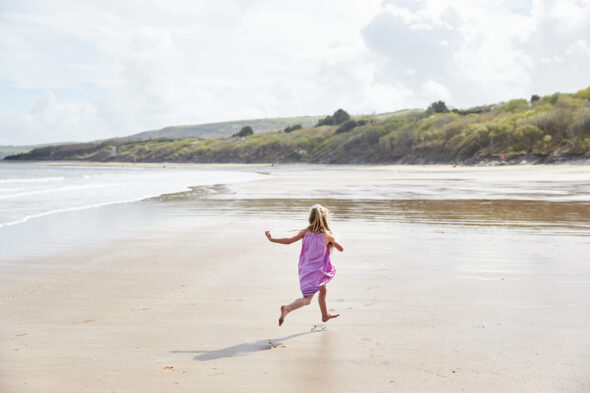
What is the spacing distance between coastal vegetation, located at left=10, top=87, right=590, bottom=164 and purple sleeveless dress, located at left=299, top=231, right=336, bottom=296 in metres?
57.7

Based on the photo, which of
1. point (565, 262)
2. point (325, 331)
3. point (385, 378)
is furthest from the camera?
point (565, 262)

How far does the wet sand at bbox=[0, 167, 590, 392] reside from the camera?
3924 mm

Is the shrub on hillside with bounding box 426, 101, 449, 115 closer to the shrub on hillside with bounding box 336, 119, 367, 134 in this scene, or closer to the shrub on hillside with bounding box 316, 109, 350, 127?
the shrub on hillside with bounding box 336, 119, 367, 134

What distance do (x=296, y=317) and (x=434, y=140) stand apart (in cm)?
7840

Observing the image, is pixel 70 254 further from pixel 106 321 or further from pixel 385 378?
pixel 385 378

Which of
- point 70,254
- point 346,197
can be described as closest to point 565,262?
point 70,254

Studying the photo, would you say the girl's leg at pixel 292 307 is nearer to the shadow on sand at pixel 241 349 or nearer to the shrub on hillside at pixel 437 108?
the shadow on sand at pixel 241 349

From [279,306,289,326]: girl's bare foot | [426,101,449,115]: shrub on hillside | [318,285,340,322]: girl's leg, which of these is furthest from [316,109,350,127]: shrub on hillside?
[279,306,289,326]: girl's bare foot

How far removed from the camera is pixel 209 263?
27.5 feet

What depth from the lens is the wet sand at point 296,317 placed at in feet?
12.9

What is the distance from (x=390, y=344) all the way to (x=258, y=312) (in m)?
1.57

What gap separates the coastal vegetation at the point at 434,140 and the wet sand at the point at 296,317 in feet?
179

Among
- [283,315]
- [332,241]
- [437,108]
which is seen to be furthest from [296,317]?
[437,108]

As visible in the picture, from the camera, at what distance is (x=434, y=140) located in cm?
8081
